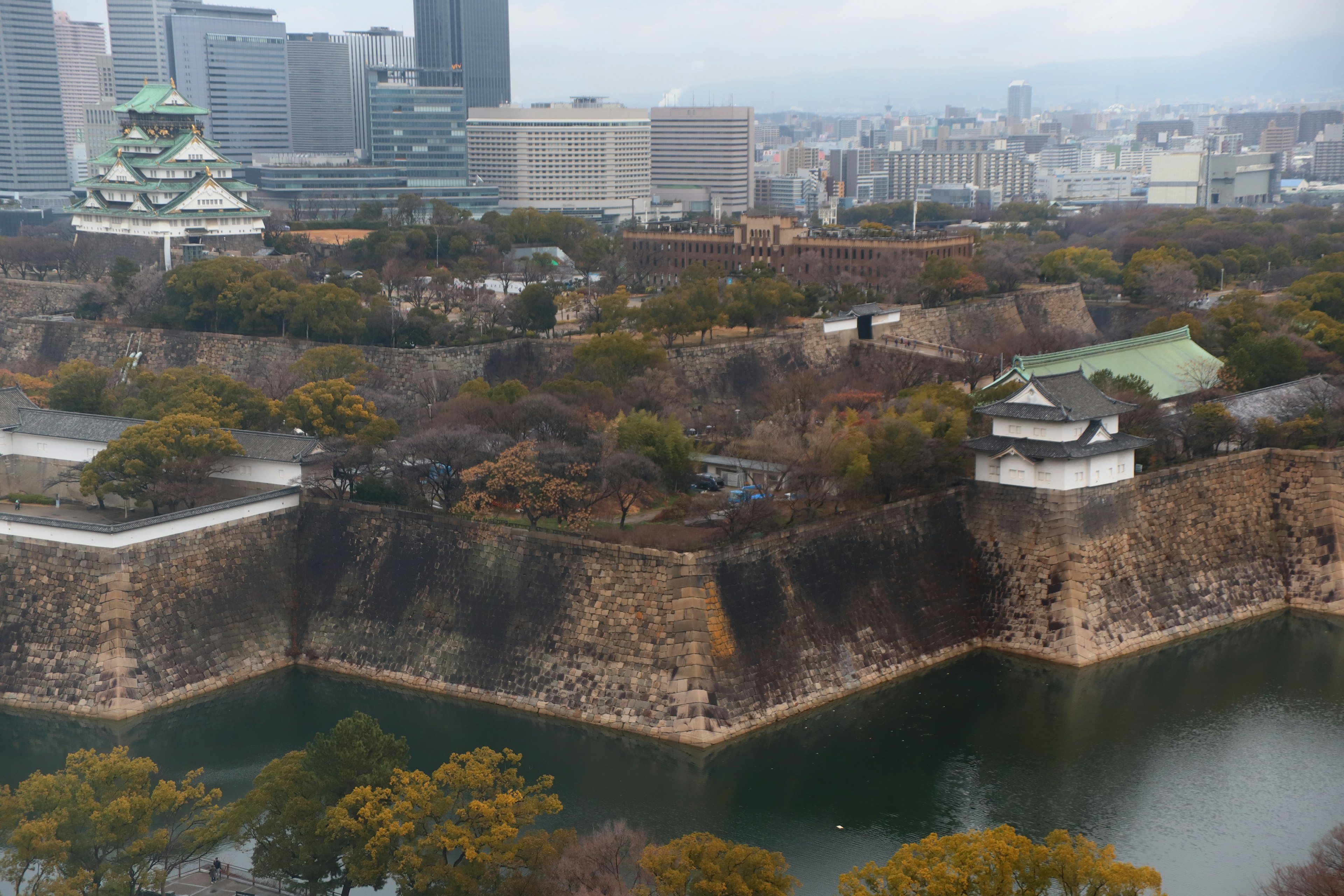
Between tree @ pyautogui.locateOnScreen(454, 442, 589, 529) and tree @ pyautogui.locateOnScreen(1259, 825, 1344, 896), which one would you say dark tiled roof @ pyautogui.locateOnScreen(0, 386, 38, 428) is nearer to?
tree @ pyautogui.locateOnScreen(454, 442, 589, 529)

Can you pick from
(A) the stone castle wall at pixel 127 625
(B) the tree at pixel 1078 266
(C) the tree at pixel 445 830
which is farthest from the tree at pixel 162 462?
(B) the tree at pixel 1078 266

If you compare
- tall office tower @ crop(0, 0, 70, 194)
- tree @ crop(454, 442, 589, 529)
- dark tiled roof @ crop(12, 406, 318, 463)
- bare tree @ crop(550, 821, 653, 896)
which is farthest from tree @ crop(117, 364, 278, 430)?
tall office tower @ crop(0, 0, 70, 194)

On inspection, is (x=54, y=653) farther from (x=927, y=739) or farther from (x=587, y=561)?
(x=927, y=739)

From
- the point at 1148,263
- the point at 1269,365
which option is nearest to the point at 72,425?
the point at 1269,365

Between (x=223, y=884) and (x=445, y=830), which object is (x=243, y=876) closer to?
(x=223, y=884)

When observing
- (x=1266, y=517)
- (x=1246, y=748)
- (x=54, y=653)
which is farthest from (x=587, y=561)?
(x=1266, y=517)

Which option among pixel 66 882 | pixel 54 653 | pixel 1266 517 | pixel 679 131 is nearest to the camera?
pixel 66 882
